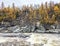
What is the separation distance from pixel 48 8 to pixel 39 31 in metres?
0.49

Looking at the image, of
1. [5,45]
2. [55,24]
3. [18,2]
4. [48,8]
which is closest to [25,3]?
[18,2]

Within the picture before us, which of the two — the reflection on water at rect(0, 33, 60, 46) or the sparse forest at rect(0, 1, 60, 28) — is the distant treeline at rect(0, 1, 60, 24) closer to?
the sparse forest at rect(0, 1, 60, 28)

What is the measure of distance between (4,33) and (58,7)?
46.9 inches

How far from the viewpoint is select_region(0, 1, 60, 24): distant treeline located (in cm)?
310

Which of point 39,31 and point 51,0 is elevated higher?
point 51,0

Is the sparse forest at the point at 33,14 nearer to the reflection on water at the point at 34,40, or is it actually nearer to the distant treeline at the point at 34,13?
the distant treeline at the point at 34,13

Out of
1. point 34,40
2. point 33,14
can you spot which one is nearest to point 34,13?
point 33,14

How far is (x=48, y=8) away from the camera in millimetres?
3131


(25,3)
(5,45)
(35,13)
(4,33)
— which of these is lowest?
(5,45)

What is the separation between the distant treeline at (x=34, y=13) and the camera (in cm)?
310

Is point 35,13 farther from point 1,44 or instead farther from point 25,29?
point 1,44

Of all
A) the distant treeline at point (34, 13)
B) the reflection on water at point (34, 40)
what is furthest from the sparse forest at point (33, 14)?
the reflection on water at point (34, 40)

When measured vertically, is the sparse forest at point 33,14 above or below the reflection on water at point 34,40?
above

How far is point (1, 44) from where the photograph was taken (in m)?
3.12
